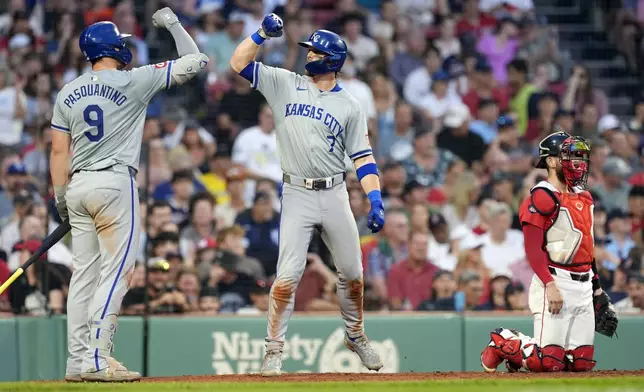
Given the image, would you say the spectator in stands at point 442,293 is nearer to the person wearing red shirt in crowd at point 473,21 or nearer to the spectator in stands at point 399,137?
the spectator in stands at point 399,137

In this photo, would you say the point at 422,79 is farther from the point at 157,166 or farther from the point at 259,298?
the point at 259,298

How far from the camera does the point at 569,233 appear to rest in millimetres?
7367

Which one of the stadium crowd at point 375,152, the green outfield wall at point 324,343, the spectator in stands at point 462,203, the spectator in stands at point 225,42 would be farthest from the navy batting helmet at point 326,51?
the spectator in stands at point 225,42

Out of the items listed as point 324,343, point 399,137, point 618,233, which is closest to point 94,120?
point 324,343

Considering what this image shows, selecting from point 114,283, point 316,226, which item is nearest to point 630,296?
point 316,226

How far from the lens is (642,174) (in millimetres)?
11695

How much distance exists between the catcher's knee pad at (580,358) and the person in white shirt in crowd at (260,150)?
4979 millimetres

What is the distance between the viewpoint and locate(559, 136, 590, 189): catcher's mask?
7.38 meters

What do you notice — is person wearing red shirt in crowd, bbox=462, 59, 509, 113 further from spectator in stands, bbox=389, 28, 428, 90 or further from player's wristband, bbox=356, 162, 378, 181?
player's wristband, bbox=356, 162, 378, 181

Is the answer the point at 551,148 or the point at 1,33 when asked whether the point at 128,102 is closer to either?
the point at 551,148

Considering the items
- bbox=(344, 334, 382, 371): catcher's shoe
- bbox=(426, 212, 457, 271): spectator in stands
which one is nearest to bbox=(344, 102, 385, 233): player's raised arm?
bbox=(344, 334, 382, 371): catcher's shoe

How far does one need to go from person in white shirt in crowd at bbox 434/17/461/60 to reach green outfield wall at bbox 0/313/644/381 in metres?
5.12

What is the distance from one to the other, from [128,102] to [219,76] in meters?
6.11

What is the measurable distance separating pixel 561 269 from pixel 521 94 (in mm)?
6280
